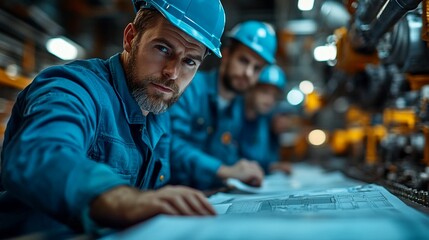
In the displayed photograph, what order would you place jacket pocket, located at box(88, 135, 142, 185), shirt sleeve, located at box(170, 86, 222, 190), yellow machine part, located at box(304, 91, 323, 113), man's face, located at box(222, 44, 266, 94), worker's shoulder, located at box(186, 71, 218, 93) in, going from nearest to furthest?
jacket pocket, located at box(88, 135, 142, 185) < shirt sleeve, located at box(170, 86, 222, 190) < worker's shoulder, located at box(186, 71, 218, 93) < man's face, located at box(222, 44, 266, 94) < yellow machine part, located at box(304, 91, 323, 113)

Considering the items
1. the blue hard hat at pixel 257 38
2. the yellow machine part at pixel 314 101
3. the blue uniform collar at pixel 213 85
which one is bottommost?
the blue uniform collar at pixel 213 85

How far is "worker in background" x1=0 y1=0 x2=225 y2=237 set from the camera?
2.72ft

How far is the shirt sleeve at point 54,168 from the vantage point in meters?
0.82

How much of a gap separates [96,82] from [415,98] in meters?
1.83

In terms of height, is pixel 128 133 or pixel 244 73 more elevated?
pixel 244 73

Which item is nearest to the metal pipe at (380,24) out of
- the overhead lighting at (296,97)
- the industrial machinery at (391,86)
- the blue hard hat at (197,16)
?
the industrial machinery at (391,86)

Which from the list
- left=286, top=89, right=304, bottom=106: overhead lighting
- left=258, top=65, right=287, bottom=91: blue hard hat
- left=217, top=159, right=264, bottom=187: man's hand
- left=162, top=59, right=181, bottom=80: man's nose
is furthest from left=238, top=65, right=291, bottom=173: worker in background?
left=162, top=59, right=181, bottom=80: man's nose

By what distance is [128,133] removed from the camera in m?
1.33

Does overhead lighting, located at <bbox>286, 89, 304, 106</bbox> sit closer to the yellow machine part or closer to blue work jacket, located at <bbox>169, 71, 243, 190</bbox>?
the yellow machine part

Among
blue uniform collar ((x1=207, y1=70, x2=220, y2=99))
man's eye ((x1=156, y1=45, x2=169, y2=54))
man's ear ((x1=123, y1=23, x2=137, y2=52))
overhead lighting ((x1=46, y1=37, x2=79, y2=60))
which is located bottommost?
man's eye ((x1=156, y1=45, x2=169, y2=54))

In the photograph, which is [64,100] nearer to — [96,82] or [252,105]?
[96,82]

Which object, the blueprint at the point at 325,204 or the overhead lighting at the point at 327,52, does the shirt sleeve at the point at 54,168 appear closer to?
the blueprint at the point at 325,204

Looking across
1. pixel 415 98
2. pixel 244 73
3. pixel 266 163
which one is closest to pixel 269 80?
pixel 266 163

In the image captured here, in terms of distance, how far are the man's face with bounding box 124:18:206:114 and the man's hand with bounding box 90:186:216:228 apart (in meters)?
0.53
